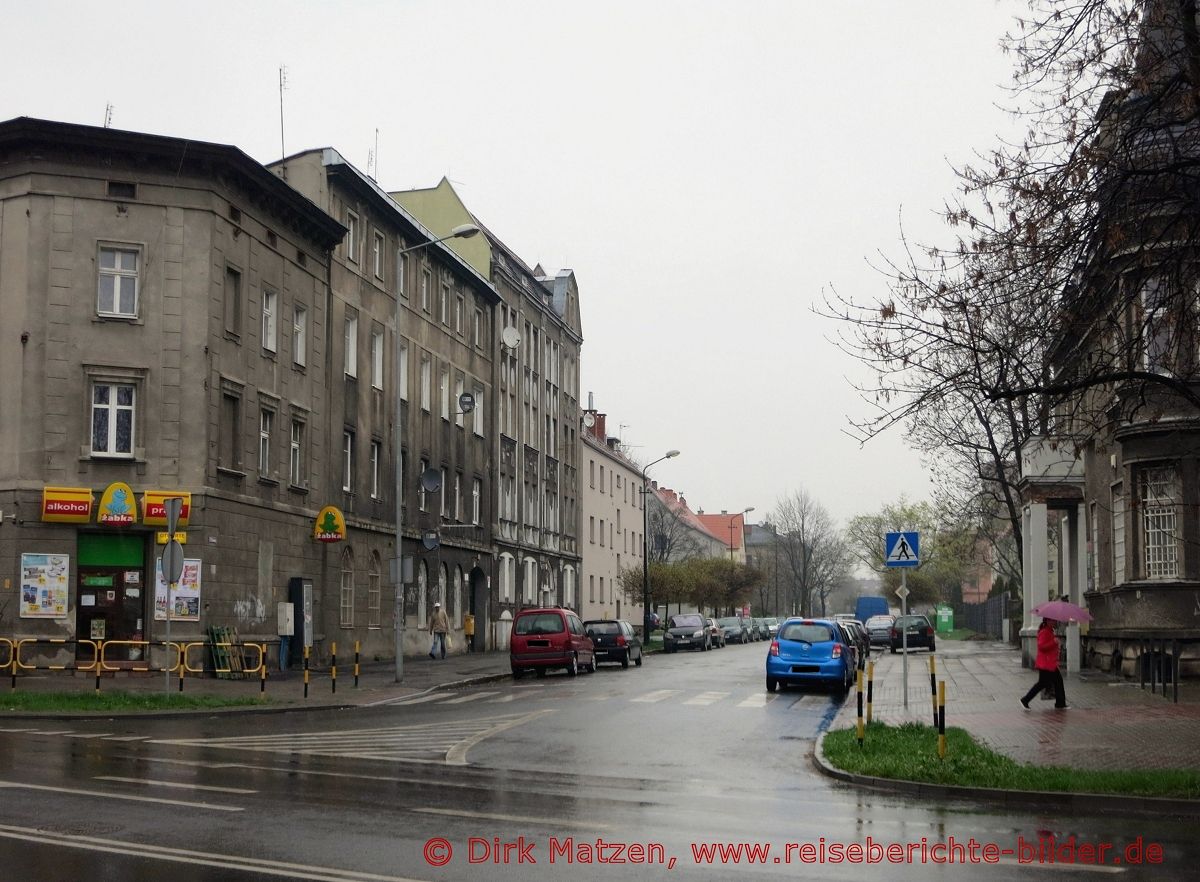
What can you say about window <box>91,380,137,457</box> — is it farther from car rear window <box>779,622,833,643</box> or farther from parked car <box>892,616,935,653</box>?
parked car <box>892,616,935,653</box>

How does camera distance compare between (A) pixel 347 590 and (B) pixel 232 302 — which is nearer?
(B) pixel 232 302

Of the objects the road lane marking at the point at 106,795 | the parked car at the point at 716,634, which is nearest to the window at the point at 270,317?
the road lane marking at the point at 106,795

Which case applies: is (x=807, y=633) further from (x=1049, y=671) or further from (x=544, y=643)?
(x=544, y=643)

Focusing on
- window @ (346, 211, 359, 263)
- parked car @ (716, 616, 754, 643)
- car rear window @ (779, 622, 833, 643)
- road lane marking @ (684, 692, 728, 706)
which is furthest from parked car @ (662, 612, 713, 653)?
road lane marking @ (684, 692, 728, 706)

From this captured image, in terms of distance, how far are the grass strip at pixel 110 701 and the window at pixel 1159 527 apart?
61.1 ft

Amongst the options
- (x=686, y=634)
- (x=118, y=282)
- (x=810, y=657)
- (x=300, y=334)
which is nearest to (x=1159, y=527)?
(x=810, y=657)

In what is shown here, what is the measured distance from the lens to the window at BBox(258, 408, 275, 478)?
34.4 meters

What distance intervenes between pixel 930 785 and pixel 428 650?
34.5m

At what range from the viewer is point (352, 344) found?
41719mm

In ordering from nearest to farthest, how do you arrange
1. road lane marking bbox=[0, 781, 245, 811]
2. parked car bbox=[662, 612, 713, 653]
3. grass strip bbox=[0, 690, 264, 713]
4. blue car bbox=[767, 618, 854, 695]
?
road lane marking bbox=[0, 781, 245, 811] < grass strip bbox=[0, 690, 264, 713] < blue car bbox=[767, 618, 854, 695] < parked car bbox=[662, 612, 713, 653]

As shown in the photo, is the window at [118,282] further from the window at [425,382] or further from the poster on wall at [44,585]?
the window at [425,382]

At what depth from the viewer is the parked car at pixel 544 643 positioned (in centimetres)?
3434

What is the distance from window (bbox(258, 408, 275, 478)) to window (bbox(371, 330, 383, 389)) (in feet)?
25.9

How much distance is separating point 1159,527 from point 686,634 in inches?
1239
